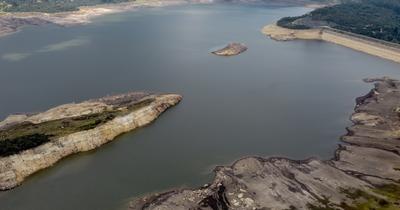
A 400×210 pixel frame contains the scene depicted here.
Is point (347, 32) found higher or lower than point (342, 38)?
higher

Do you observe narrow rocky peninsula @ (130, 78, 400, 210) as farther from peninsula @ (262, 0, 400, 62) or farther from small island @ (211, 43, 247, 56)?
peninsula @ (262, 0, 400, 62)

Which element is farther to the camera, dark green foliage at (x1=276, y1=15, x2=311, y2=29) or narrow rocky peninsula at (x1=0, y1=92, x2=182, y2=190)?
dark green foliage at (x1=276, y1=15, x2=311, y2=29)

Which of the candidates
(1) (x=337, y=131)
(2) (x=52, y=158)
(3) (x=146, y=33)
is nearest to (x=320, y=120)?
(1) (x=337, y=131)

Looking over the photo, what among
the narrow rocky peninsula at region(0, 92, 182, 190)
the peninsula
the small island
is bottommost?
the narrow rocky peninsula at region(0, 92, 182, 190)

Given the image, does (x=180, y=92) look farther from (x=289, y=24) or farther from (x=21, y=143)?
(x=289, y=24)

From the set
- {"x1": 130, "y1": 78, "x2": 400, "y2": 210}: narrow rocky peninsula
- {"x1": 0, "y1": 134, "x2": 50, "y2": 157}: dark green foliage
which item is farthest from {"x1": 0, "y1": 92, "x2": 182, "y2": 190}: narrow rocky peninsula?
{"x1": 130, "y1": 78, "x2": 400, "y2": 210}: narrow rocky peninsula

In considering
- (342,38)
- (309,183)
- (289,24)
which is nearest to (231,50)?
(342,38)

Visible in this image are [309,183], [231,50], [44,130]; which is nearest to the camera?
[309,183]
